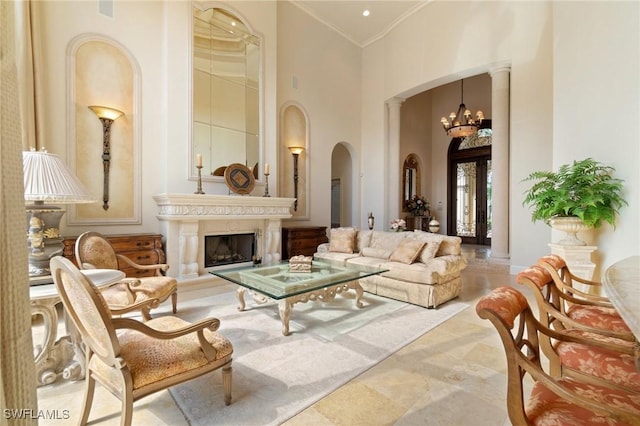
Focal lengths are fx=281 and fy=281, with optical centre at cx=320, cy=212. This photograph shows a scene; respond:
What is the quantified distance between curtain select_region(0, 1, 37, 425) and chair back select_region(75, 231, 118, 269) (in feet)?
8.93

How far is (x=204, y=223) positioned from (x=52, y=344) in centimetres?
266

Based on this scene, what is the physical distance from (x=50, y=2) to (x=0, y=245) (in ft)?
16.4

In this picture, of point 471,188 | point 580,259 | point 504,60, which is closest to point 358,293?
point 580,259

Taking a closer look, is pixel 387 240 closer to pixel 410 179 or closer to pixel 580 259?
pixel 580 259

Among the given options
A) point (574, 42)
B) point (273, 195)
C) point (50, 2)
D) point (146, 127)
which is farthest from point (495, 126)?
point (50, 2)

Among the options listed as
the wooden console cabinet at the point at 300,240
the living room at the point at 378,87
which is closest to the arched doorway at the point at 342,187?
the living room at the point at 378,87

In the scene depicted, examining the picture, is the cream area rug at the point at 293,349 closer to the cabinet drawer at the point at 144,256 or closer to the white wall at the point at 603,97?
the cabinet drawer at the point at 144,256

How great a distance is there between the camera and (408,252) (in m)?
3.95

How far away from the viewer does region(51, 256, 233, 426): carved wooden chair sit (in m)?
1.27

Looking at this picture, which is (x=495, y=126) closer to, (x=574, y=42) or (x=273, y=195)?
(x=574, y=42)

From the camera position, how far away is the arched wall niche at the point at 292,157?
20.5 feet

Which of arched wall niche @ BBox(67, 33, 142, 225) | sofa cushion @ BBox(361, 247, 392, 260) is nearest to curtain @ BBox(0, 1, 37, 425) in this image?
arched wall niche @ BBox(67, 33, 142, 225)

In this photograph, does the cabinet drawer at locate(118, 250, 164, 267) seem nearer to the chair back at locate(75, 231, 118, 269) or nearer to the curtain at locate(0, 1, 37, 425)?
the chair back at locate(75, 231, 118, 269)

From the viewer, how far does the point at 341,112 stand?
7.41 meters
